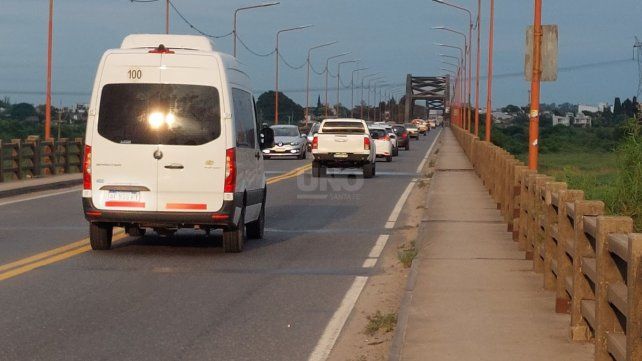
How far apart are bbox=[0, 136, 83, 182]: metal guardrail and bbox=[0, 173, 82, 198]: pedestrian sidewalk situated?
56cm

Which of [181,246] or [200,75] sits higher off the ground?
[200,75]

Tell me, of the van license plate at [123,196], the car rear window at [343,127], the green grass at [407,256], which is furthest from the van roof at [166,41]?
the car rear window at [343,127]

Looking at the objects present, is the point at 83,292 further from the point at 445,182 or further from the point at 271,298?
the point at 445,182

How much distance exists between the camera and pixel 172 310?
10891mm

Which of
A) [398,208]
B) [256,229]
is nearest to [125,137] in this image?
[256,229]

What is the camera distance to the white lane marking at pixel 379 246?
628 inches

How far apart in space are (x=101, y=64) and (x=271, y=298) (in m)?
4.54

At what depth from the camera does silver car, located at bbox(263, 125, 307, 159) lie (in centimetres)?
5079

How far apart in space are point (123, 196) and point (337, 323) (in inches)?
201

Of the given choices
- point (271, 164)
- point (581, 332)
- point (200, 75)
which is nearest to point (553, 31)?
point (200, 75)

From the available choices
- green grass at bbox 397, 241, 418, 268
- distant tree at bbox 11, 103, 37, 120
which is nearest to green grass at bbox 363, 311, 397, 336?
green grass at bbox 397, 241, 418, 268

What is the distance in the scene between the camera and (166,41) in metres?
15.3

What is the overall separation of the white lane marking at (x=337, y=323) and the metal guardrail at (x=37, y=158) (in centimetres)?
1908

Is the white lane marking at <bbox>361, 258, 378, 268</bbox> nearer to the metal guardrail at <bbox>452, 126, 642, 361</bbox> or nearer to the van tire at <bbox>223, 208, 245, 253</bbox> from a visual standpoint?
the van tire at <bbox>223, 208, 245, 253</bbox>
